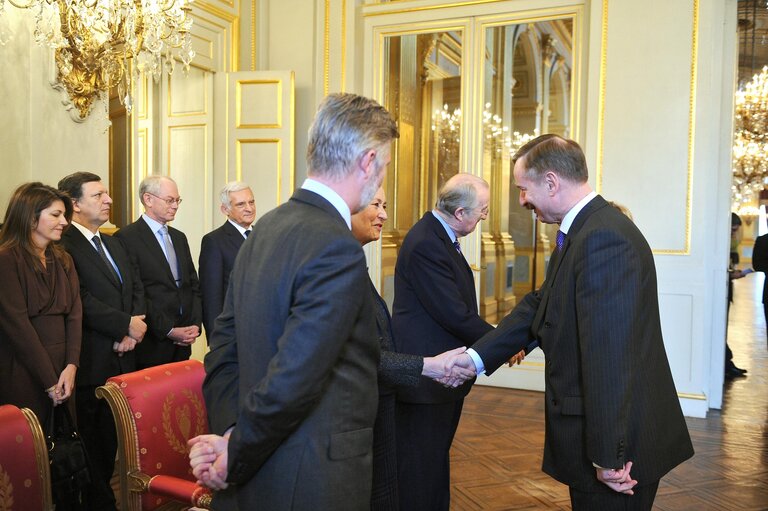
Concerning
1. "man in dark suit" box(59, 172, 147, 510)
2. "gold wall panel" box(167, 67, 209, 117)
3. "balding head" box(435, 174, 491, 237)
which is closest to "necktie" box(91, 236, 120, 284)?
"man in dark suit" box(59, 172, 147, 510)

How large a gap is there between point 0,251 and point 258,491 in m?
2.18

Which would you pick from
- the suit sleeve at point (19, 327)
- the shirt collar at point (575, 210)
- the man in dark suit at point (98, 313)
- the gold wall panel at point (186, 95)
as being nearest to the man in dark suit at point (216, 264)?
the man in dark suit at point (98, 313)

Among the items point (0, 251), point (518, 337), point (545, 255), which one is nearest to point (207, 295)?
point (0, 251)

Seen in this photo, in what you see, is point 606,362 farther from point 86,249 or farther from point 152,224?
point 152,224

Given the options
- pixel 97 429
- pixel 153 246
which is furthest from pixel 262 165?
pixel 97 429

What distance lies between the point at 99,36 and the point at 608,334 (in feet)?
13.2

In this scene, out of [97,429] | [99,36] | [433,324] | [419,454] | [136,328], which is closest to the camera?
[419,454]

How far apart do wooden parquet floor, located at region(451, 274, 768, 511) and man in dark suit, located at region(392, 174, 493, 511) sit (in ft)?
2.79

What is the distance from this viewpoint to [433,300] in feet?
9.00

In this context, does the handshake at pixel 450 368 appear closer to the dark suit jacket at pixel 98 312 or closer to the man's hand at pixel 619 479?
the man's hand at pixel 619 479

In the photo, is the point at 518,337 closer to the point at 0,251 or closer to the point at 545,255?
the point at 0,251

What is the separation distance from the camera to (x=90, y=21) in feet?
13.5

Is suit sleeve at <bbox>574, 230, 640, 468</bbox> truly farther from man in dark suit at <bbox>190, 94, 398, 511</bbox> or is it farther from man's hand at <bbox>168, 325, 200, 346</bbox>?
man's hand at <bbox>168, 325, 200, 346</bbox>

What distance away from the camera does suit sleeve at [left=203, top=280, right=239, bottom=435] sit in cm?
156
